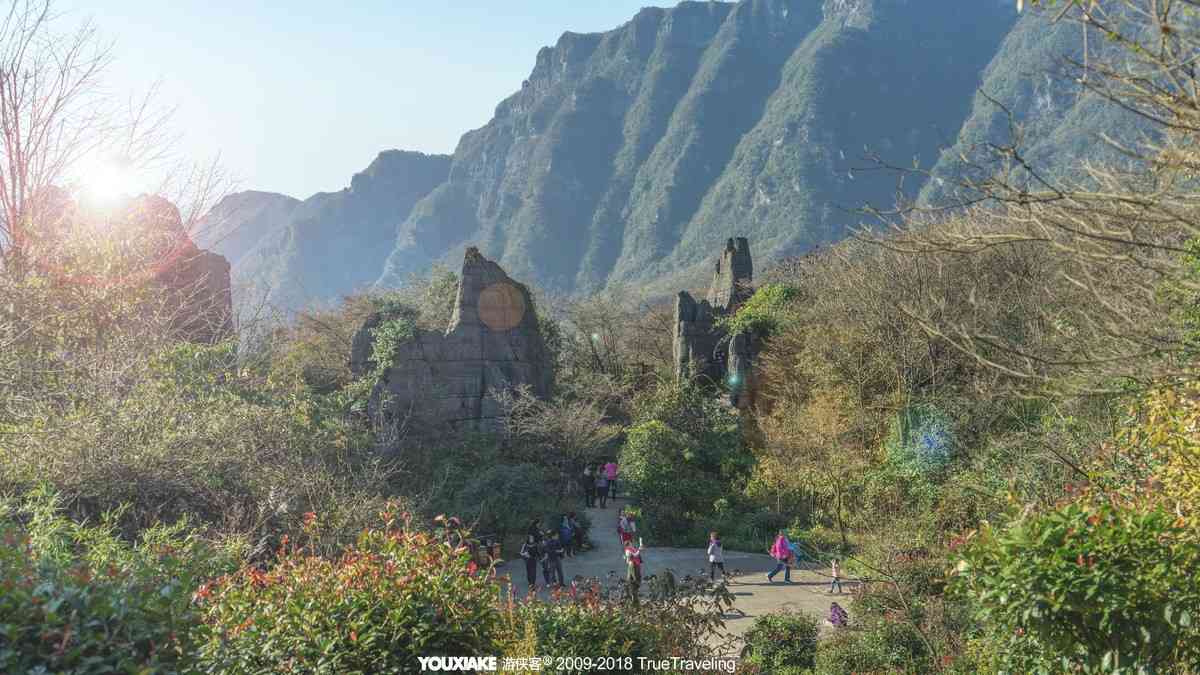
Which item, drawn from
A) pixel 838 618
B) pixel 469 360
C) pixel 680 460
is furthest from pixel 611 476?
pixel 838 618

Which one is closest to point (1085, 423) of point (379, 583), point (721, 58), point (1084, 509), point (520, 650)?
point (1084, 509)

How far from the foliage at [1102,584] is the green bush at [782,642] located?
5.50 metres

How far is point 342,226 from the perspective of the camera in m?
183

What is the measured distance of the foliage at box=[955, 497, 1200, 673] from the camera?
16.5ft

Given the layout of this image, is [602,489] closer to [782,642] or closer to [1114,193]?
[782,642]

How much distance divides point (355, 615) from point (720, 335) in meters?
23.5

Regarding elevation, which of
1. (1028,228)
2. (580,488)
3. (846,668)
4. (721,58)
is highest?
(721,58)

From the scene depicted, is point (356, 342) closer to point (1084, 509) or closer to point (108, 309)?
point (108, 309)

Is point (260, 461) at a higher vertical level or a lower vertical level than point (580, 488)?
higher

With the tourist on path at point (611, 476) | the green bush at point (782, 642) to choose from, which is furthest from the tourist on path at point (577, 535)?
the green bush at point (782, 642)

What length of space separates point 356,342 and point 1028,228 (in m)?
18.9

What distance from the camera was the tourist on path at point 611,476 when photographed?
72.3 ft

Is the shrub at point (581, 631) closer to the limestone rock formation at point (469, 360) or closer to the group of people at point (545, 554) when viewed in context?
the group of people at point (545, 554)

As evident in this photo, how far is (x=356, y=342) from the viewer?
21.1 m
